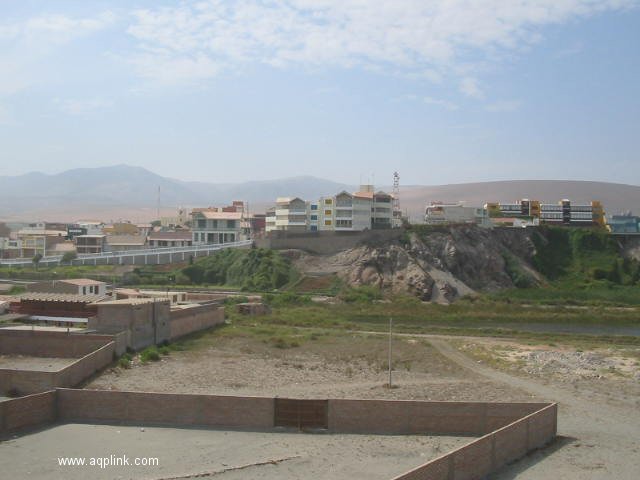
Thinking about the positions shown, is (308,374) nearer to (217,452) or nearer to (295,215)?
(217,452)

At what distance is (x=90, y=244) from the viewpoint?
227 feet

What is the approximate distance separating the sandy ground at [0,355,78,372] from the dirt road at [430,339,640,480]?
15.0 m

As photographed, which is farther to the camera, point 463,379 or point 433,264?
point 433,264

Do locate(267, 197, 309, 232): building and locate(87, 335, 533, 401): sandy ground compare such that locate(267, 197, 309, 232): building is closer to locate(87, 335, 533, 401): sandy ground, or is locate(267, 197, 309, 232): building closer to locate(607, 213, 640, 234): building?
locate(607, 213, 640, 234): building

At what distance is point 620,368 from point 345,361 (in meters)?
10.2

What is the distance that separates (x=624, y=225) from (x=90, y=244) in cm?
5406

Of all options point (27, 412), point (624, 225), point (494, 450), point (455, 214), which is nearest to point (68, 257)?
point (455, 214)

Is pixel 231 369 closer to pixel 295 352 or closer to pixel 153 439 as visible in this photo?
pixel 295 352

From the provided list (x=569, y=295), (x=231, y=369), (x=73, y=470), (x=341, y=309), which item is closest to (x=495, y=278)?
(x=569, y=295)

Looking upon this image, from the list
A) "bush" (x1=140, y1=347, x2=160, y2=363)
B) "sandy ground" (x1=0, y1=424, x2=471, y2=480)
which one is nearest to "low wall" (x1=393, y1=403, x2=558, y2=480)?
"sandy ground" (x1=0, y1=424, x2=471, y2=480)

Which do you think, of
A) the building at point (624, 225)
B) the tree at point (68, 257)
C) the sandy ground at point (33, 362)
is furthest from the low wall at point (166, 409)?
the building at point (624, 225)

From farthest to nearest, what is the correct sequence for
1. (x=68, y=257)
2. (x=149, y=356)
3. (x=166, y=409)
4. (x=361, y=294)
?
1. (x=68, y=257)
2. (x=361, y=294)
3. (x=149, y=356)
4. (x=166, y=409)

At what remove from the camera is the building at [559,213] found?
8006 cm

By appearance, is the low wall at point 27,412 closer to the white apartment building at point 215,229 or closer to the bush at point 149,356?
the bush at point 149,356
